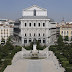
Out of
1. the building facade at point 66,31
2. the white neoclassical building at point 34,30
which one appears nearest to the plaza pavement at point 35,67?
the white neoclassical building at point 34,30

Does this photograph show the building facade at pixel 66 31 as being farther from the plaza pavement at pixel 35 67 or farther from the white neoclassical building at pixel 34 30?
the plaza pavement at pixel 35 67

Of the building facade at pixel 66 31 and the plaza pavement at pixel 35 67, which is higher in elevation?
the building facade at pixel 66 31

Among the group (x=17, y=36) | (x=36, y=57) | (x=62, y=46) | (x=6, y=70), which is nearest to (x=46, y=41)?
(x=17, y=36)

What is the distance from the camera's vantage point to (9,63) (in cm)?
3659

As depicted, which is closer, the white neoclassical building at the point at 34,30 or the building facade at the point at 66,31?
the white neoclassical building at the point at 34,30

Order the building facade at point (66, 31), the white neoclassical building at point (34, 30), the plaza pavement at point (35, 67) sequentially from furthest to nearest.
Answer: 1. the building facade at point (66, 31)
2. the white neoclassical building at point (34, 30)
3. the plaza pavement at point (35, 67)

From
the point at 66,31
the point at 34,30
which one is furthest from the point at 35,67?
Result: the point at 66,31

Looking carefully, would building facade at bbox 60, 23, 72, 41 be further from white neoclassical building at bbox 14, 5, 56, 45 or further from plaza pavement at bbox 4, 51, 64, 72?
plaza pavement at bbox 4, 51, 64, 72

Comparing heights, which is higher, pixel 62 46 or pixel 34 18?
pixel 34 18

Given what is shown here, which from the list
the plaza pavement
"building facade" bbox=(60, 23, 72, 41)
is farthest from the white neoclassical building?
the plaza pavement

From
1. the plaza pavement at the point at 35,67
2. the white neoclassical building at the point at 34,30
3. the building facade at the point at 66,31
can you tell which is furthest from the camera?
the building facade at the point at 66,31

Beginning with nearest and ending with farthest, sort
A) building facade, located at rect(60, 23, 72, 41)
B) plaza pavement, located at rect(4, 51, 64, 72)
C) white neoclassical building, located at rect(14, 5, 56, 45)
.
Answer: plaza pavement, located at rect(4, 51, 64, 72), white neoclassical building, located at rect(14, 5, 56, 45), building facade, located at rect(60, 23, 72, 41)

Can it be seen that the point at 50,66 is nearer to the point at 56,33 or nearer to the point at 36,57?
the point at 36,57

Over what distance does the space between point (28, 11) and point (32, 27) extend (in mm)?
5534
